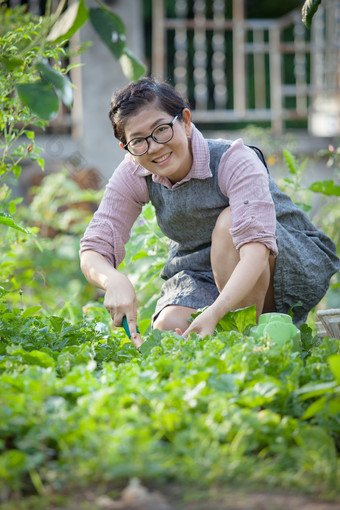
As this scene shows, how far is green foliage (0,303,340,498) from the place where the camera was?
993mm

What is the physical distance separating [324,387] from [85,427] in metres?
0.45

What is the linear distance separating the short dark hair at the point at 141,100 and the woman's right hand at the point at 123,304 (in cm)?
49

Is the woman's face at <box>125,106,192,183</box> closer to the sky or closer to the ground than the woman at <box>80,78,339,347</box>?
closer to the sky

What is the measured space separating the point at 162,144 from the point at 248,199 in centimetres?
32

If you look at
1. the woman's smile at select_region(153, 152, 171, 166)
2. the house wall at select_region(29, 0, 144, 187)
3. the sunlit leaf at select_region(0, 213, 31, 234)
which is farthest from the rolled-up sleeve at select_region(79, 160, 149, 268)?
the house wall at select_region(29, 0, 144, 187)

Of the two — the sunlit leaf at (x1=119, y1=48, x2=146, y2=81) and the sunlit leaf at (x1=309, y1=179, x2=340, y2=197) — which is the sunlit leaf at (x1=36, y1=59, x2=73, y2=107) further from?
the sunlit leaf at (x1=309, y1=179, x2=340, y2=197)

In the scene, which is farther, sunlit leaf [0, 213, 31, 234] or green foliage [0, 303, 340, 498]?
sunlit leaf [0, 213, 31, 234]

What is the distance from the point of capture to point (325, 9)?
8.01 m

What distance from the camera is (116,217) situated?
2.40m

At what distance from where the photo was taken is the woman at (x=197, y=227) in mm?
2059

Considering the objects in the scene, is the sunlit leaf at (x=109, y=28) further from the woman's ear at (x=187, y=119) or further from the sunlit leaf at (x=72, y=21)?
the woman's ear at (x=187, y=119)

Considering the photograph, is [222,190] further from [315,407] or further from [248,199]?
[315,407]

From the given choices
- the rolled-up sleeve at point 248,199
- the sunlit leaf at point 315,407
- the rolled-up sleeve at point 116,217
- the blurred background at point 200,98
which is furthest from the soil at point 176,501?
the blurred background at point 200,98

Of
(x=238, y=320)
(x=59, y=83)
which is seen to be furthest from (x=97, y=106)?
(x=59, y=83)
